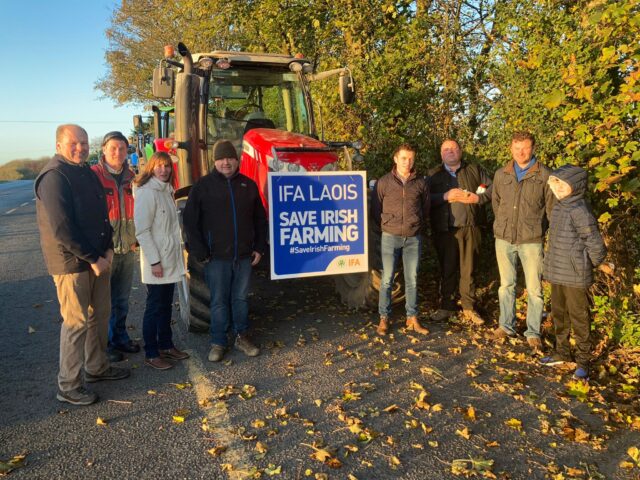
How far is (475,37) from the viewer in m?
6.80

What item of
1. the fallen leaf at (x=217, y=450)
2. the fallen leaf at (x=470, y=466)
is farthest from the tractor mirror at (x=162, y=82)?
the fallen leaf at (x=470, y=466)

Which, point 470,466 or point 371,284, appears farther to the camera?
point 371,284

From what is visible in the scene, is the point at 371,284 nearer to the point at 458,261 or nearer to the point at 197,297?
the point at 458,261

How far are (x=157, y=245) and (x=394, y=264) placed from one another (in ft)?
7.90

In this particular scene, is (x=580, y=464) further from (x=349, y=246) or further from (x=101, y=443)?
(x=101, y=443)

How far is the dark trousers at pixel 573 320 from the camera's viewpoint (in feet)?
13.6

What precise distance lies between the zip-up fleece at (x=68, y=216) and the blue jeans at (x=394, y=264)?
279 cm

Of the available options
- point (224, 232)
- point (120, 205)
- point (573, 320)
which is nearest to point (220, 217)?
point (224, 232)

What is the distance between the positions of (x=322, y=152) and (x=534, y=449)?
3296mm

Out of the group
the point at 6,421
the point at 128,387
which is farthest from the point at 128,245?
the point at 6,421

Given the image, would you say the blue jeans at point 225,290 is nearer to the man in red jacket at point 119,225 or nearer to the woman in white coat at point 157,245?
the woman in white coat at point 157,245

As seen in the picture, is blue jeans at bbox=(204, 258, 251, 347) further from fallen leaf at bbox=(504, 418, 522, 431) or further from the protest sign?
fallen leaf at bbox=(504, 418, 522, 431)

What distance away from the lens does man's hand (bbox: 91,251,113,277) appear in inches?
144

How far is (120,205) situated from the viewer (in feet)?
14.6
